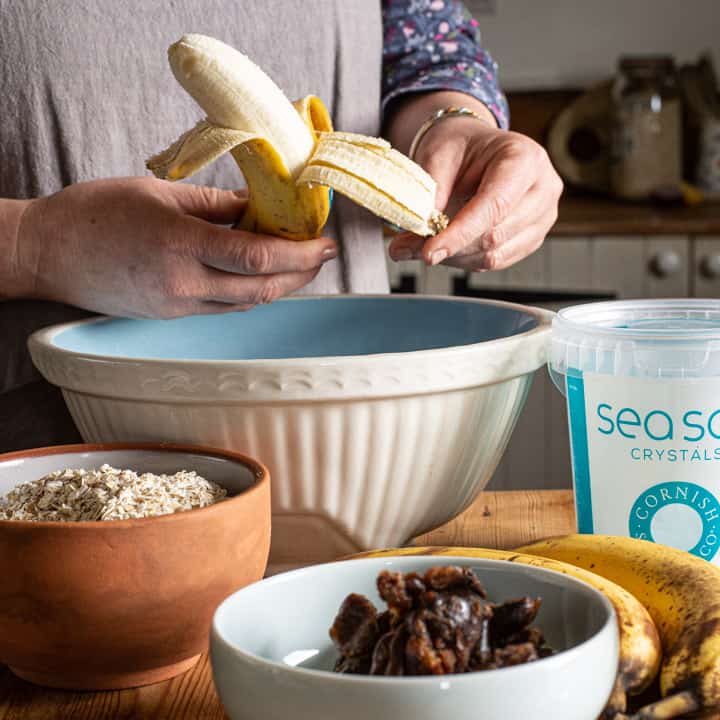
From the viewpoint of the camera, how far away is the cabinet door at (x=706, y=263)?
2.16 metres

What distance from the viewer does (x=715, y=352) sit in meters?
0.61

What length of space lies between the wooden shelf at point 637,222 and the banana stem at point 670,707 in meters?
1.75

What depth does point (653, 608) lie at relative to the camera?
0.55 meters

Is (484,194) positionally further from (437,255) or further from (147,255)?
(147,255)

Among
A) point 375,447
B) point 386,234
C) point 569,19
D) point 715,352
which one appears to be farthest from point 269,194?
point 569,19

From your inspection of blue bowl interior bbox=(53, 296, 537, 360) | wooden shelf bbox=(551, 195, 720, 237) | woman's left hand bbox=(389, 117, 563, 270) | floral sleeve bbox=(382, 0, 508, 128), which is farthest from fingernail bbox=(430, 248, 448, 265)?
wooden shelf bbox=(551, 195, 720, 237)

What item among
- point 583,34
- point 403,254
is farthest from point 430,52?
point 583,34

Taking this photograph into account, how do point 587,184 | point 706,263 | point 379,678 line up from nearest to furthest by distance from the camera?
point 379,678
point 706,263
point 587,184

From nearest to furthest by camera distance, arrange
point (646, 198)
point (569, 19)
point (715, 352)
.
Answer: point (715, 352)
point (646, 198)
point (569, 19)

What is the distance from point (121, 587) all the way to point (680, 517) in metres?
0.31

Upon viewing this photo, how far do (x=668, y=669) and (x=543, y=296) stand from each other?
1743 mm

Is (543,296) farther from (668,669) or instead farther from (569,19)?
(668,669)

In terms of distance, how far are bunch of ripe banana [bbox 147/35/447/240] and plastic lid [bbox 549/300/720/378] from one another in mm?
107

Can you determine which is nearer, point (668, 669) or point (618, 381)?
point (668, 669)
